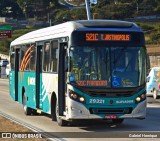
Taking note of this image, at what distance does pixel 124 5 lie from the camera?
12400cm

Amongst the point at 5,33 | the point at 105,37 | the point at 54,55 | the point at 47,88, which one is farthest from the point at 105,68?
the point at 5,33

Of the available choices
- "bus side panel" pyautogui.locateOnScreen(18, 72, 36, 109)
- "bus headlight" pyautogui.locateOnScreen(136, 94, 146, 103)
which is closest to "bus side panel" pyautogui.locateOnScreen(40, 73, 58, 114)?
"bus side panel" pyautogui.locateOnScreen(18, 72, 36, 109)

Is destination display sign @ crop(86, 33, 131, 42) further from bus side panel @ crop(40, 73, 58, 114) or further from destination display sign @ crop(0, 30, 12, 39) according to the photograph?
destination display sign @ crop(0, 30, 12, 39)

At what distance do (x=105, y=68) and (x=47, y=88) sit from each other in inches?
113

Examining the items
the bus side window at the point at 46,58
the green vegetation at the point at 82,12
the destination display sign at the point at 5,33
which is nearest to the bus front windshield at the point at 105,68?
the bus side window at the point at 46,58

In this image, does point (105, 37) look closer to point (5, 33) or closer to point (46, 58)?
point (46, 58)

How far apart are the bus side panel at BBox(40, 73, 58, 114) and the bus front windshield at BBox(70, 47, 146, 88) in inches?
51.6

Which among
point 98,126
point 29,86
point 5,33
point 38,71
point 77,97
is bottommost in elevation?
point 98,126

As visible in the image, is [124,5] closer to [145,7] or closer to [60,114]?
[145,7]

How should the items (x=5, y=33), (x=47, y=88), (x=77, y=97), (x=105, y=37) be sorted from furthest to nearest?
(x=5, y=33), (x=47, y=88), (x=105, y=37), (x=77, y=97)

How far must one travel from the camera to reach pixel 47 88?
55.4 ft

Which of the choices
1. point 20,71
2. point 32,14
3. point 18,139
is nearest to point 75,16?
point 32,14

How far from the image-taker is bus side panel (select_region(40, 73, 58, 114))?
15977 mm

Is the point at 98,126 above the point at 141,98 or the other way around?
the other way around
